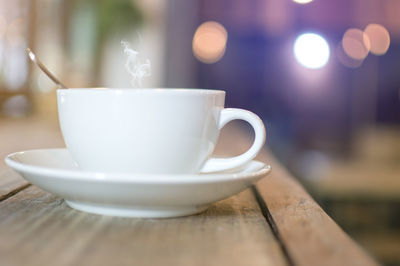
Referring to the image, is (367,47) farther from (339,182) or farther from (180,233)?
(180,233)

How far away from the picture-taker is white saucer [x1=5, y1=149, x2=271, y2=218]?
391 mm

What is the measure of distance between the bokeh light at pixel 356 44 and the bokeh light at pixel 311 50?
0.47 ft

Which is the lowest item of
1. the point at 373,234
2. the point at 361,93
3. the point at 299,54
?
the point at 373,234

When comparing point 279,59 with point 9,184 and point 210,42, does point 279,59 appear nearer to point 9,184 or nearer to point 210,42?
point 210,42

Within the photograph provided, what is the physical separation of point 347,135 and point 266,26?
101 centimetres

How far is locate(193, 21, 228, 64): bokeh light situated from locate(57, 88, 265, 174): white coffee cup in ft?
11.6

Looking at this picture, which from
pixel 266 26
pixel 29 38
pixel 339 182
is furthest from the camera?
pixel 266 26

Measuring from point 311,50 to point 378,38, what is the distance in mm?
486

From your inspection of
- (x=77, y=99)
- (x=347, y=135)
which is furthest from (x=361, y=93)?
(x=77, y=99)

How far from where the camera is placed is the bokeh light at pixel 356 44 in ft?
13.6

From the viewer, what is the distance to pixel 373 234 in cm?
298

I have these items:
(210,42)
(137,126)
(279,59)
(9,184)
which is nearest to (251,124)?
(137,126)

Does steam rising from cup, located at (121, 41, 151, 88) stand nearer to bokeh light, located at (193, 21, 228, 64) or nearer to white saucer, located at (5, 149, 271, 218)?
white saucer, located at (5, 149, 271, 218)

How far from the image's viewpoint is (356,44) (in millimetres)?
4211
